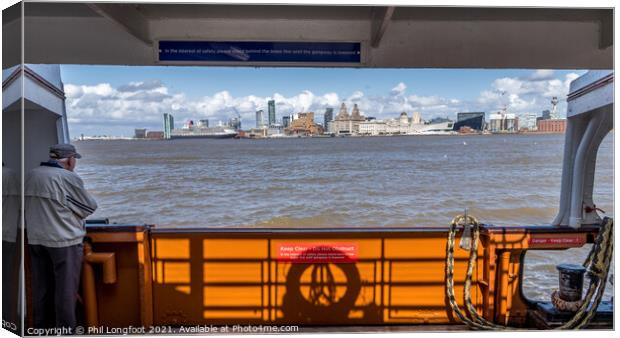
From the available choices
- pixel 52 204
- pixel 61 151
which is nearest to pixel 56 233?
pixel 52 204

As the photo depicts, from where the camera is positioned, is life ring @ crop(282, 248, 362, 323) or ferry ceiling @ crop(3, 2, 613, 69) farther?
life ring @ crop(282, 248, 362, 323)

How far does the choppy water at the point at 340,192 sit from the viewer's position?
54.4ft

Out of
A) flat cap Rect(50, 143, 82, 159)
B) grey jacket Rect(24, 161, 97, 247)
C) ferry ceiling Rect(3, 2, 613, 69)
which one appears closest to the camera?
grey jacket Rect(24, 161, 97, 247)

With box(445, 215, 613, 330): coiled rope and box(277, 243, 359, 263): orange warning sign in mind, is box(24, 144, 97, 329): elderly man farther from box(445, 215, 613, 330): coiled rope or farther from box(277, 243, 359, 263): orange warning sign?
box(445, 215, 613, 330): coiled rope

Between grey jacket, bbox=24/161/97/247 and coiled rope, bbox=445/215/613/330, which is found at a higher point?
grey jacket, bbox=24/161/97/247

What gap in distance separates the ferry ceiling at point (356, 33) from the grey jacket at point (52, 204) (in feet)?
3.57

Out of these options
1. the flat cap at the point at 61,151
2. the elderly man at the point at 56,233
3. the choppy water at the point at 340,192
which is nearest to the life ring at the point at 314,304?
the elderly man at the point at 56,233

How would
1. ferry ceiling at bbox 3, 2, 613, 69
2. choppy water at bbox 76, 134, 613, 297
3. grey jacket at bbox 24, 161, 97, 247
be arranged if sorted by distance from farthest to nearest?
choppy water at bbox 76, 134, 613, 297 < ferry ceiling at bbox 3, 2, 613, 69 < grey jacket at bbox 24, 161, 97, 247

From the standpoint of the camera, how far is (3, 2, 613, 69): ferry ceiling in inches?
149

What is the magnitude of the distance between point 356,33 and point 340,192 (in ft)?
69.2

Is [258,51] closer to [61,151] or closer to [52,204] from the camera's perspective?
[61,151]

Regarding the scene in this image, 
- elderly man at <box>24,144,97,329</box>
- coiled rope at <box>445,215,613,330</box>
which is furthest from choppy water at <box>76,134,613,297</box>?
elderly man at <box>24,144,97,329</box>

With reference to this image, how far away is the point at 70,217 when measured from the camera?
135 inches

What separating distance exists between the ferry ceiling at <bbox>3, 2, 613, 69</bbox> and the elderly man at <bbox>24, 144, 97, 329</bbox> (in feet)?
3.13
